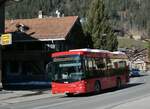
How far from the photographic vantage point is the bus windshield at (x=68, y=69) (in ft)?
97.3

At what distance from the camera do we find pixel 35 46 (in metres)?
58.2

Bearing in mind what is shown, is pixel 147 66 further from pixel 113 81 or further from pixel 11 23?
pixel 113 81

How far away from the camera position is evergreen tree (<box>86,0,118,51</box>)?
67.1 meters

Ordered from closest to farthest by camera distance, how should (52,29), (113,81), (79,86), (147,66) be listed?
(79,86) → (113,81) → (52,29) → (147,66)

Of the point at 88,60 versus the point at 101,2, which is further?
the point at 101,2

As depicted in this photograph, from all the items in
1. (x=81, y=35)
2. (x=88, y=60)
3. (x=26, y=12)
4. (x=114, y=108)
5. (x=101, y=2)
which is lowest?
(x=114, y=108)

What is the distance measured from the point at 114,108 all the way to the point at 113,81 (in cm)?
1700

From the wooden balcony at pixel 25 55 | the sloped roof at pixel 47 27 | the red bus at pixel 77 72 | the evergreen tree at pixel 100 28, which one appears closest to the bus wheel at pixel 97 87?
the red bus at pixel 77 72

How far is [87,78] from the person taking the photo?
98.6 ft

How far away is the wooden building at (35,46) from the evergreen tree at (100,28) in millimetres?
6651

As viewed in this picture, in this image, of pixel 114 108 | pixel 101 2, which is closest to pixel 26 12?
pixel 101 2

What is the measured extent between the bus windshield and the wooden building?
80.9ft

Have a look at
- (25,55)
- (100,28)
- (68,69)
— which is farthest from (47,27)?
(68,69)

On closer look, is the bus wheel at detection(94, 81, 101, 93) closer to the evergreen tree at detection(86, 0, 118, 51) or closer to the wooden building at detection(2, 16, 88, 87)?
the wooden building at detection(2, 16, 88, 87)
